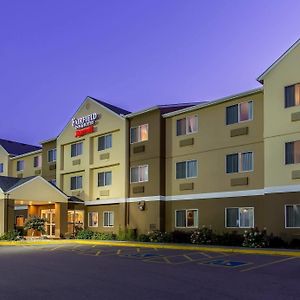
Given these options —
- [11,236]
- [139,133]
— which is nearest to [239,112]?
[139,133]

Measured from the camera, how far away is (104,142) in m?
36.3

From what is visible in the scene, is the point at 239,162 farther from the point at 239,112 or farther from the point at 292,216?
the point at 292,216

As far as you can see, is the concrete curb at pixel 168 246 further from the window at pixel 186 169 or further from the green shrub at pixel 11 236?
the window at pixel 186 169

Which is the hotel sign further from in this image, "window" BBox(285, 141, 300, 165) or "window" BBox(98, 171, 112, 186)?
"window" BBox(285, 141, 300, 165)

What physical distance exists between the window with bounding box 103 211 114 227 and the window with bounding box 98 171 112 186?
2.14m

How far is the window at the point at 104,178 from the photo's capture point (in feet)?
118

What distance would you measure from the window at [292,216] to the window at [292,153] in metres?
2.20

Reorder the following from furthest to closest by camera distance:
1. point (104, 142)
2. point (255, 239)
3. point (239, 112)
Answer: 1. point (104, 142)
2. point (239, 112)
3. point (255, 239)

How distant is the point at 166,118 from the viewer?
3222cm

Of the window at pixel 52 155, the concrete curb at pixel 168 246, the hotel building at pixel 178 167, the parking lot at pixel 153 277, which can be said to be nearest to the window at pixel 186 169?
the hotel building at pixel 178 167

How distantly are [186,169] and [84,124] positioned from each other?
10.8 meters

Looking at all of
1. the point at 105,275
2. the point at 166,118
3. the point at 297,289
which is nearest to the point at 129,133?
the point at 166,118

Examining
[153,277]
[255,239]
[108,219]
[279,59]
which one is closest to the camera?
[153,277]

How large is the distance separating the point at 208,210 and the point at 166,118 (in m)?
6.96
